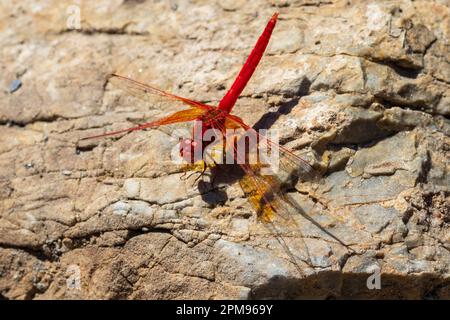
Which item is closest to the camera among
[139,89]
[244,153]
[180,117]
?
[244,153]

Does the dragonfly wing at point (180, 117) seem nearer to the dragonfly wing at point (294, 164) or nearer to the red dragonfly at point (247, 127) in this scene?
the red dragonfly at point (247, 127)

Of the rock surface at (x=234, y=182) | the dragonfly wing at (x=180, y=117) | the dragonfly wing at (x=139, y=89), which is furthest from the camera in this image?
the dragonfly wing at (x=139, y=89)

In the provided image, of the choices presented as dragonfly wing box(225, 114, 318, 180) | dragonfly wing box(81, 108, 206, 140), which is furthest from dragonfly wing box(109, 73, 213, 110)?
dragonfly wing box(225, 114, 318, 180)

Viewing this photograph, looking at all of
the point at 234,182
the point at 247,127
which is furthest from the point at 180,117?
the point at 234,182

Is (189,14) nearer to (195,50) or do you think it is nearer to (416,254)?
(195,50)

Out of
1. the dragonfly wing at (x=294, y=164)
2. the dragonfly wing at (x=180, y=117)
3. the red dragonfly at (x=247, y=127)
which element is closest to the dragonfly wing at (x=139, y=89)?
the red dragonfly at (x=247, y=127)

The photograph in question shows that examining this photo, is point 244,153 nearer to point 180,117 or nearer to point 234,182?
point 234,182

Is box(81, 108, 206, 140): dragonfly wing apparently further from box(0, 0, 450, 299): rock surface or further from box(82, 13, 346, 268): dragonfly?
box(0, 0, 450, 299): rock surface
